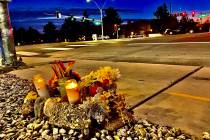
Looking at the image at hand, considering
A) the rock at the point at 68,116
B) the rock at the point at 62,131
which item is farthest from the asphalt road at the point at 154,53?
the rock at the point at 62,131

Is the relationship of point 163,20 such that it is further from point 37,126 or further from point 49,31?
point 37,126

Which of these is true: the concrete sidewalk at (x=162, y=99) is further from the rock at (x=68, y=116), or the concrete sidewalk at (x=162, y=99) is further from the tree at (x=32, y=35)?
the tree at (x=32, y=35)

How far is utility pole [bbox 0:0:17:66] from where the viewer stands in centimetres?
1130

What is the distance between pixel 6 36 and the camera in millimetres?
11375

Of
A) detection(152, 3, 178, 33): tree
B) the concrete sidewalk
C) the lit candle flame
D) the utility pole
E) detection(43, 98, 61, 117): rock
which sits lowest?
the concrete sidewalk

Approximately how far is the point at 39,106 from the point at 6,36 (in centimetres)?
744

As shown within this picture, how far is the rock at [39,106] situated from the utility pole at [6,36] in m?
7.28

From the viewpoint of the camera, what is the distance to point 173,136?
154 inches

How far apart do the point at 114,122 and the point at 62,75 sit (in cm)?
129

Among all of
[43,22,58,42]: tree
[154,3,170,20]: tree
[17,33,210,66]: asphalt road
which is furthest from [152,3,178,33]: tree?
[17,33,210,66]: asphalt road

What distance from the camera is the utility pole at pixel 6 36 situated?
11305 mm

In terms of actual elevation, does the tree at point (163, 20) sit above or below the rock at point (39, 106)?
above

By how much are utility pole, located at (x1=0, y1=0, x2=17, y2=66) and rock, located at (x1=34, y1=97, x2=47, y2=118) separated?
7.28 meters

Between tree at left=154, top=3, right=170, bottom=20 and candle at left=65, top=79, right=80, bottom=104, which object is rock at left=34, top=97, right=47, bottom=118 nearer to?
candle at left=65, top=79, right=80, bottom=104
